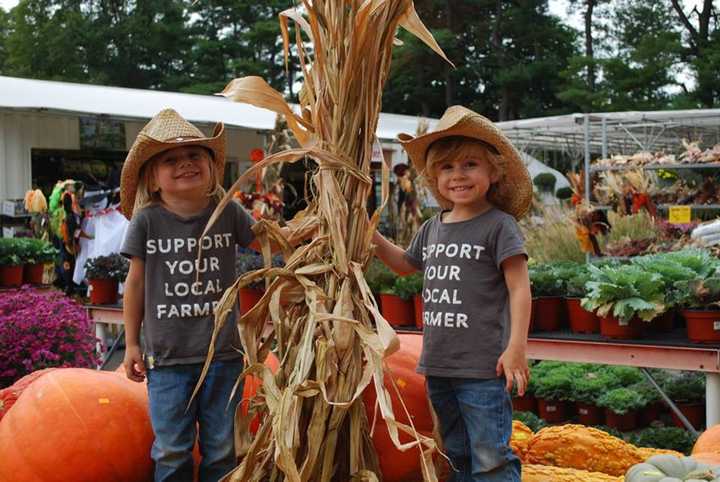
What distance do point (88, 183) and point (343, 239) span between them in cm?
1105

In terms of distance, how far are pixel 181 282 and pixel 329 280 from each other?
0.68 m

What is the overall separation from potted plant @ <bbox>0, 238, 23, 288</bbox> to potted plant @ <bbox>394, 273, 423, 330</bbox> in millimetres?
3882

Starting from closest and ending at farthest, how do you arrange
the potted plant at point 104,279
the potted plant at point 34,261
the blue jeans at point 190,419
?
the blue jeans at point 190,419 → the potted plant at point 104,279 → the potted plant at point 34,261

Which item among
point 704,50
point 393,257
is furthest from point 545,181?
point 393,257

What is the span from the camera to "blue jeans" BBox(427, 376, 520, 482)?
230 cm

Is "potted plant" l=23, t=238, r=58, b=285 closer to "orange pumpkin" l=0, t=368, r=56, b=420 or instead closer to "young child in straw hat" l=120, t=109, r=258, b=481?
"orange pumpkin" l=0, t=368, r=56, b=420

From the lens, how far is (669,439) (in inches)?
175

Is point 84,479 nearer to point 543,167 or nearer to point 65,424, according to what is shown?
point 65,424

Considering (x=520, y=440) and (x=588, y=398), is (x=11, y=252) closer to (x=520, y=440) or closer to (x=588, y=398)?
(x=588, y=398)

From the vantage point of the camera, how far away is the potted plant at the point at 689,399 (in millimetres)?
5207

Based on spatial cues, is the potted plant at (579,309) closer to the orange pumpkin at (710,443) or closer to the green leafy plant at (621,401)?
the green leafy plant at (621,401)

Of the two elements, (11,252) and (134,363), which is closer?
(134,363)

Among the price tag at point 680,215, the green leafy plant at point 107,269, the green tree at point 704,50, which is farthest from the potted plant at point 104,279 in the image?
the green tree at point 704,50

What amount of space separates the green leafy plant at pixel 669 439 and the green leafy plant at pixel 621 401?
0.56m
